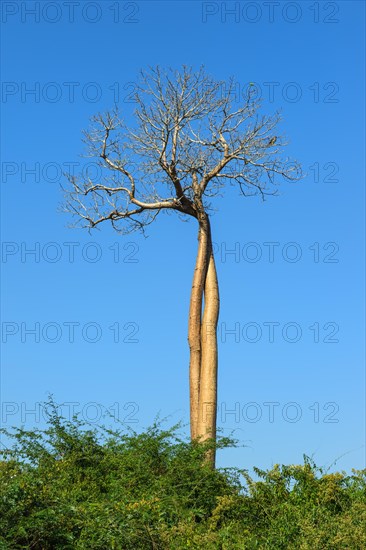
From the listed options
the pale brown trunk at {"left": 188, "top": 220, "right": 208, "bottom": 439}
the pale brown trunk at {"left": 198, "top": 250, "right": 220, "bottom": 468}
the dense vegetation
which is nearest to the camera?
the dense vegetation

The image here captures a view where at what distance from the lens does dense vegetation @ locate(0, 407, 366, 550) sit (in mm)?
9070

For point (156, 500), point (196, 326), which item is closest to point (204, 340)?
point (196, 326)

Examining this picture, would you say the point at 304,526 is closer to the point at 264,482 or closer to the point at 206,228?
the point at 264,482

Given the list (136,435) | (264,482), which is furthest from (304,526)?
(136,435)

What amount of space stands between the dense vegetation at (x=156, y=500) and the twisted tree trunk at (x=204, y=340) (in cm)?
80

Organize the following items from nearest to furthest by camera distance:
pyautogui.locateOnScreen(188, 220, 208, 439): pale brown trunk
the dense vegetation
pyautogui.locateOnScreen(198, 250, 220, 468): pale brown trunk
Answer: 1. the dense vegetation
2. pyautogui.locateOnScreen(198, 250, 220, 468): pale brown trunk
3. pyautogui.locateOnScreen(188, 220, 208, 439): pale brown trunk

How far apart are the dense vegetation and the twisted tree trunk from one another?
31.4 inches

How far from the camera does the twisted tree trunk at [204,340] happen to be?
16.4 meters

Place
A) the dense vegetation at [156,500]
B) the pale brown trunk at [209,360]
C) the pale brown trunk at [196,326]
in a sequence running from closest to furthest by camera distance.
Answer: the dense vegetation at [156,500], the pale brown trunk at [209,360], the pale brown trunk at [196,326]

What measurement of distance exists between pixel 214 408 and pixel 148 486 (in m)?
3.54

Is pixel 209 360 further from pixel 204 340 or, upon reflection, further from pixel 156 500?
pixel 156 500

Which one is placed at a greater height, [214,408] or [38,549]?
[214,408]

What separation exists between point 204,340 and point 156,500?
682cm

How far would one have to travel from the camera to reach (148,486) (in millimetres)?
13148
